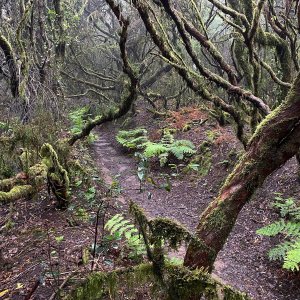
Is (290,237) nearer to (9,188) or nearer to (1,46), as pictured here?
(9,188)

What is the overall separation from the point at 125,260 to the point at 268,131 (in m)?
2.64

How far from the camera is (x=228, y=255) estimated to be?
237 inches

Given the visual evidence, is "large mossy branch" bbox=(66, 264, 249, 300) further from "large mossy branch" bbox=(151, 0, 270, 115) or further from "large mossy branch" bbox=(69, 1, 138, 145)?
"large mossy branch" bbox=(69, 1, 138, 145)

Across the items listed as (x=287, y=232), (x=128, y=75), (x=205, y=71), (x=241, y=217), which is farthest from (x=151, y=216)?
(x=205, y=71)

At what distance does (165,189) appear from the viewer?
432 cm

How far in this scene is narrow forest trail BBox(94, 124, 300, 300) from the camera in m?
5.18

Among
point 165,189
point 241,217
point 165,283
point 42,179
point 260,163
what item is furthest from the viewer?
point 241,217

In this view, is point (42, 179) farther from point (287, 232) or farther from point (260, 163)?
point (287, 232)

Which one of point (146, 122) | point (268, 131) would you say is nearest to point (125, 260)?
point (268, 131)

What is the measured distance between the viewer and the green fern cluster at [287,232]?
4.69 metres

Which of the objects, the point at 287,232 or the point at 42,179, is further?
the point at 42,179

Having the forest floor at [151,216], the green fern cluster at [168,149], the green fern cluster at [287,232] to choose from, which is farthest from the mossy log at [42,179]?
the green fern cluster at [168,149]

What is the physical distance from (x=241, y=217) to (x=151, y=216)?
192cm

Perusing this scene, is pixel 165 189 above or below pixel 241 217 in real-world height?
above
